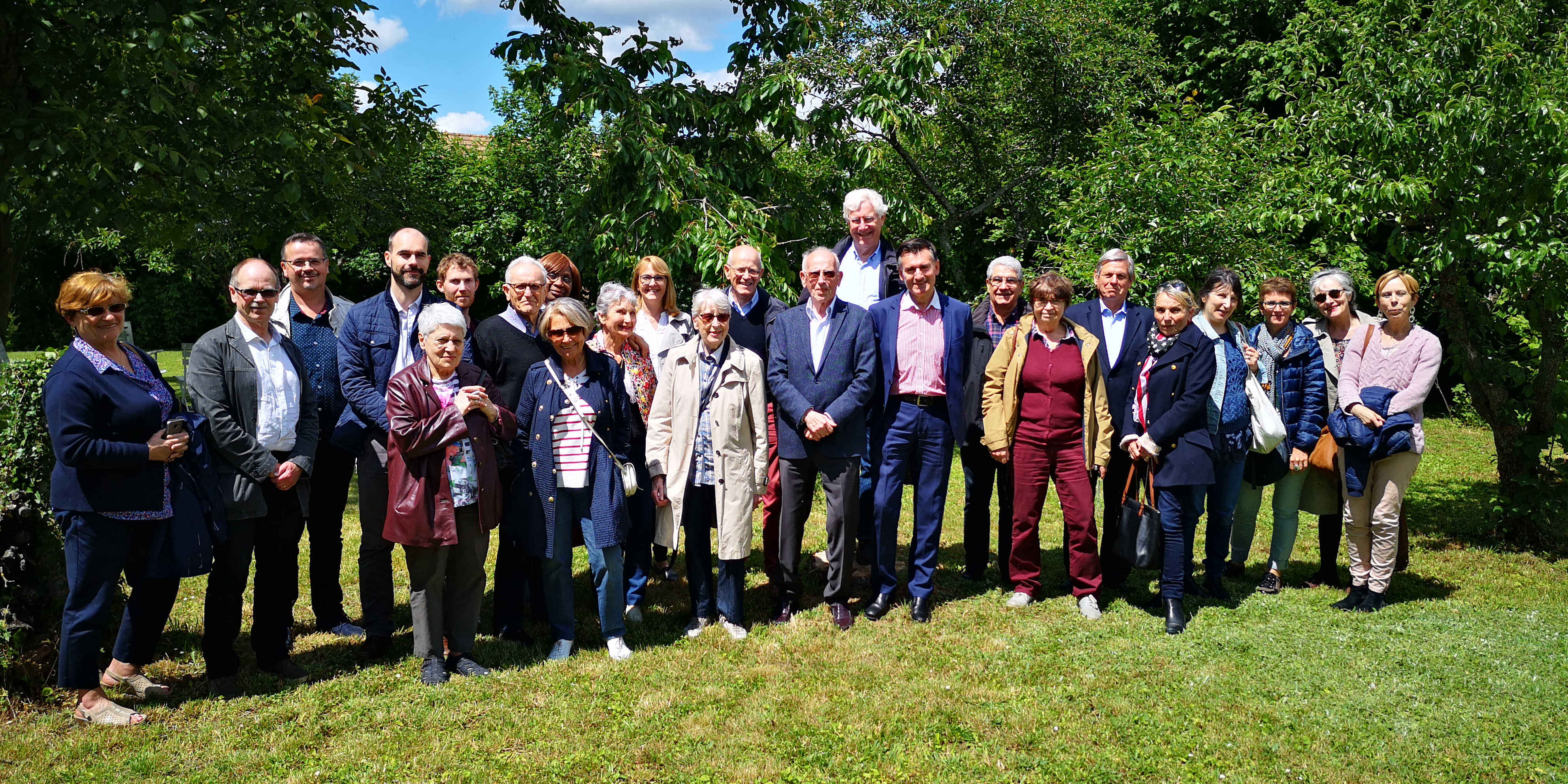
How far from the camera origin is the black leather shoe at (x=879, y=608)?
589 centimetres

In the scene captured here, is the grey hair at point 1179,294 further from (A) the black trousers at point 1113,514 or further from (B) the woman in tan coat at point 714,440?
(B) the woman in tan coat at point 714,440

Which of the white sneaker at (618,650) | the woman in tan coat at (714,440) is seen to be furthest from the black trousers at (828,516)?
the white sneaker at (618,650)

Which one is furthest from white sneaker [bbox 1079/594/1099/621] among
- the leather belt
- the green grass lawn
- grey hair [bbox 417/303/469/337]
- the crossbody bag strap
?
grey hair [bbox 417/303/469/337]

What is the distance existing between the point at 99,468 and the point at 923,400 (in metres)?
3.94

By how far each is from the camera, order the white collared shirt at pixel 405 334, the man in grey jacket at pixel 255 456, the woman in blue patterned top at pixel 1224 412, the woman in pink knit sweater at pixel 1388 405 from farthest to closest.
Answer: the woman in blue patterned top at pixel 1224 412, the woman in pink knit sweater at pixel 1388 405, the white collared shirt at pixel 405 334, the man in grey jacket at pixel 255 456

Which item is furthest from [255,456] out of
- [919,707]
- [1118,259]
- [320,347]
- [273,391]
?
[1118,259]

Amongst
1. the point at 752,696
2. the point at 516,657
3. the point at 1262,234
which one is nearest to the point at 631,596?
the point at 516,657

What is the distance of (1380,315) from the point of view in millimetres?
6512

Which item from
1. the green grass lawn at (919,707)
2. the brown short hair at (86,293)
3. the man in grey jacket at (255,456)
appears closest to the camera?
the green grass lawn at (919,707)

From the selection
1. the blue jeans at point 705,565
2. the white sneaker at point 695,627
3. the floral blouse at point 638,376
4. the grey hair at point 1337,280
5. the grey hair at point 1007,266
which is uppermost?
the grey hair at point 1007,266

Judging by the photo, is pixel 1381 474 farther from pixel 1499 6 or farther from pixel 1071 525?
pixel 1499 6

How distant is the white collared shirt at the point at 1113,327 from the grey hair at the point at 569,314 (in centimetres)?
311

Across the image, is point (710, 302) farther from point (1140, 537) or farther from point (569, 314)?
point (1140, 537)

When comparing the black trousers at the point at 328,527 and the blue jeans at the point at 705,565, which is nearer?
the black trousers at the point at 328,527
